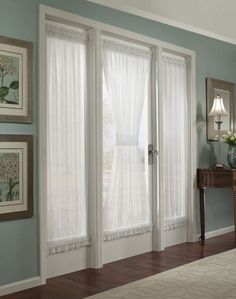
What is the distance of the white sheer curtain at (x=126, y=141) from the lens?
3.66 metres

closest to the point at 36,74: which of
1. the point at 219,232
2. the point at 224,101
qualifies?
the point at 224,101

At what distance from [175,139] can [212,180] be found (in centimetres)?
62

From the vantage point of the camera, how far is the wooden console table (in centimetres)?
419

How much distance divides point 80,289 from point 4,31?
1.95 metres

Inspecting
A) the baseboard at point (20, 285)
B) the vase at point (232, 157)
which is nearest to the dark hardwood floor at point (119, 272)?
the baseboard at point (20, 285)

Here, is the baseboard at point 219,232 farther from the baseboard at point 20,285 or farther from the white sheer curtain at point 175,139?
the baseboard at point 20,285

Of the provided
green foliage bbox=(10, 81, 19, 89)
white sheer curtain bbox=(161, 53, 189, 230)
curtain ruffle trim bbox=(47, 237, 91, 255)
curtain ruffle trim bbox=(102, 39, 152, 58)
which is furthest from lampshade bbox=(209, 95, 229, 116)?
green foliage bbox=(10, 81, 19, 89)

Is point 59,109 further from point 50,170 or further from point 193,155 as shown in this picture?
point 193,155

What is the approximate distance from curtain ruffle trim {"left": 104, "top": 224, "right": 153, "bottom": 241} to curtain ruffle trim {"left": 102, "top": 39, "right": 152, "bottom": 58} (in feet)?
5.72

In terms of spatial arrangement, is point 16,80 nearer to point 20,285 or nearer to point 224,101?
point 20,285

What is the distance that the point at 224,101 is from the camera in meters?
4.92

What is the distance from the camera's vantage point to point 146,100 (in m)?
4.04

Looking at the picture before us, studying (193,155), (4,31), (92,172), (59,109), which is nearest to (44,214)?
(92,172)

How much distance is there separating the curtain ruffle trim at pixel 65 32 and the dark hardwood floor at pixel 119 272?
6.60 feet
